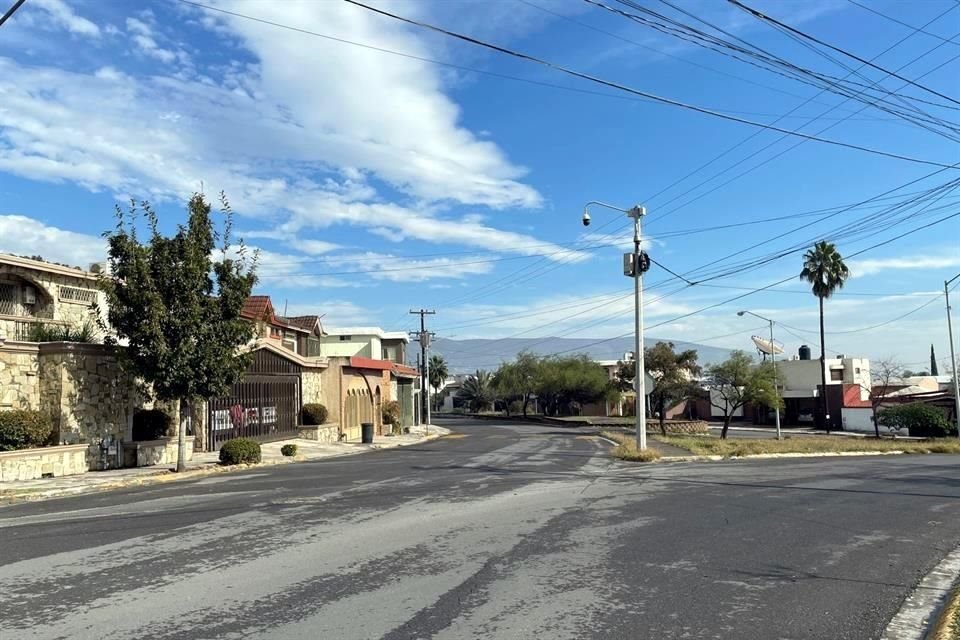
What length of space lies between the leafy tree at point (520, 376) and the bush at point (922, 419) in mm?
42975

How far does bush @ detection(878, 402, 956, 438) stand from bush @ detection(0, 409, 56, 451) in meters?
43.7

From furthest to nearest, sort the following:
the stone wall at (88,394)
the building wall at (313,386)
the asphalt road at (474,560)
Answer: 1. the building wall at (313,386)
2. the stone wall at (88,394)
3. the asphalt road at (474,560)

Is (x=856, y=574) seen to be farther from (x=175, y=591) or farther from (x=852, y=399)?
(x=852, y=399)

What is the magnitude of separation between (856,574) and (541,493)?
23.8 feet

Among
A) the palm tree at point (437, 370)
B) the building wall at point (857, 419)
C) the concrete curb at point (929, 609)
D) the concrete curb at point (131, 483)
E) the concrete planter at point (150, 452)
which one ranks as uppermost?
the palm tree at point (437, 370)

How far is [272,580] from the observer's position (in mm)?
7562

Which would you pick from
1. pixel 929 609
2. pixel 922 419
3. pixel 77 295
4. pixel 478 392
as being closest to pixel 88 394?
pixel 77 295

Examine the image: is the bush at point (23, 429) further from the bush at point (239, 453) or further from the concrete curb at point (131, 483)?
the bush at point (239, 453)

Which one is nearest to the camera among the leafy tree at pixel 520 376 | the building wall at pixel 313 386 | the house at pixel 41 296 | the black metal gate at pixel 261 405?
the house at pixel 41 296

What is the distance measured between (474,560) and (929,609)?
4.48m

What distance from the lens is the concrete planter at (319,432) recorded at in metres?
36.0

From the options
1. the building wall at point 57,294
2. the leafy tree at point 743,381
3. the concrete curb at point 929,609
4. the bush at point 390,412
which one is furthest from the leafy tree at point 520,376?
the concrete curb at point 929,609

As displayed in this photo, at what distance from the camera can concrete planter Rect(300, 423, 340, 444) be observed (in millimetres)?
36009

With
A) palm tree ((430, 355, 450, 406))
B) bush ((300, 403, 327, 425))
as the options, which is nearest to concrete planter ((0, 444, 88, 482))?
bush ((300, 403, 327, 425))
